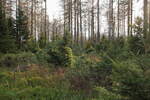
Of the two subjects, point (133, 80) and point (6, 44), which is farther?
point (6, 44)

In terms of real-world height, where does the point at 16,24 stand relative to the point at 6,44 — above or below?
above

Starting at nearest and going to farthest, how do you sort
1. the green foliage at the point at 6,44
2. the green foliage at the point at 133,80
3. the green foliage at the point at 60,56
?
the green foliage at the point at 133,80
the green foliage at the point at 60,56
the green foliage at the point at 6,44

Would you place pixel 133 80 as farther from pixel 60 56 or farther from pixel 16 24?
pixel 16 24

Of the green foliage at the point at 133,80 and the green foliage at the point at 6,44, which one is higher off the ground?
the green foliage at the point at 6,44

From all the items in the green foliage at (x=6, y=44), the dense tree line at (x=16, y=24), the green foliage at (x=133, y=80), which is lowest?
the green foliage at (x=133, y=80)

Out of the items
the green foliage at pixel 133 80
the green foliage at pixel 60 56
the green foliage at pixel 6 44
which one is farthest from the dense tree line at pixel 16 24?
the green foliage at pixel 133 80

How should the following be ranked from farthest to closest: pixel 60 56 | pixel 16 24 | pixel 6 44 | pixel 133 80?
pixel 16 24
pixel 6 44
pixel 60 56
pixel 133 80

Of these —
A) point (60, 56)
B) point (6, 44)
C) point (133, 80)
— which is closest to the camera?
point (133, 80)

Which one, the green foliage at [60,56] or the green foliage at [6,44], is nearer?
the green foliage at [60,56]

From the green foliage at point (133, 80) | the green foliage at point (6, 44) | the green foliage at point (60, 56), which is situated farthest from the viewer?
the green foliage at point (6, 44)

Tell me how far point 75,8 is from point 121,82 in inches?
947

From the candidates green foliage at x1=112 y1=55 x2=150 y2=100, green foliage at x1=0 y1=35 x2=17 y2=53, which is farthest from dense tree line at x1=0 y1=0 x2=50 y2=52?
green foliage at x1=112 y1=55 x2=150 y2=100

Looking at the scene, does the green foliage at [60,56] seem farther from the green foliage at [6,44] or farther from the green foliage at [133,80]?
the green foliage at [133,80]

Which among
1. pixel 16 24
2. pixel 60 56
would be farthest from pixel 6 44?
pixel 60 56
